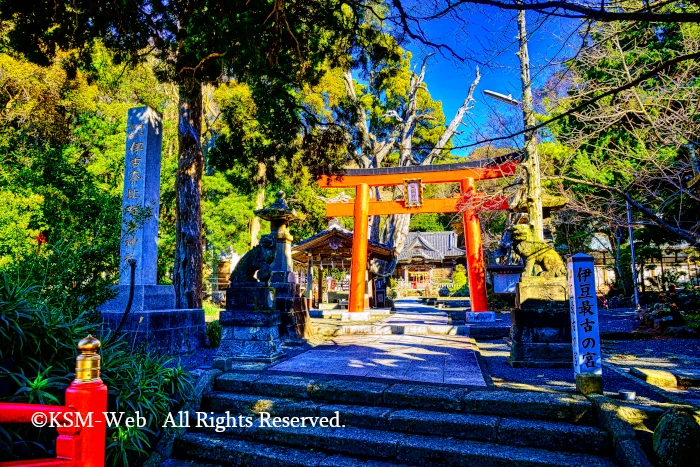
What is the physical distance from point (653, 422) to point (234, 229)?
65.8ft

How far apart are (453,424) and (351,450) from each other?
0.91 meters

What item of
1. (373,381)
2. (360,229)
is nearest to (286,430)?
(373,381)

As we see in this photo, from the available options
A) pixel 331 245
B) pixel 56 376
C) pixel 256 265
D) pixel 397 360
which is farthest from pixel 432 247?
pixel 56 376

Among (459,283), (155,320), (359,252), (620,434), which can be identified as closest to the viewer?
(620,434)

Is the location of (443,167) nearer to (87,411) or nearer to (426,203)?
(426,203)

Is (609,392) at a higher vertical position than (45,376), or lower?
lower

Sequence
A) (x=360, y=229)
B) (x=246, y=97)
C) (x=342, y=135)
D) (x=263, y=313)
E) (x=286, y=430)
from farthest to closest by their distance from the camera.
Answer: (x=246, y=97), (x=360, y=229), (x=342, y=135), (x=263, y=313), (x=286, y=430)

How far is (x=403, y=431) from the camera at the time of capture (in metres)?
3.74

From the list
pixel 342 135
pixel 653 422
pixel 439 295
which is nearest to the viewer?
pixel 653 422

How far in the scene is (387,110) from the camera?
23312mm

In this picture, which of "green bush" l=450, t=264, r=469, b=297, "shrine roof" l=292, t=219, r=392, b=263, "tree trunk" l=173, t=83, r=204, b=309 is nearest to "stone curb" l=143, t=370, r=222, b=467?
"tree trunk" l=173, t=83, r=204, b=309

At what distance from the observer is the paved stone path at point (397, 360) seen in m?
5.28

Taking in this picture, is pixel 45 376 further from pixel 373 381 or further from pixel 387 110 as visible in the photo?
pixel 387 110

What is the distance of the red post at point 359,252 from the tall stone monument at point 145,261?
6584 millimetres
